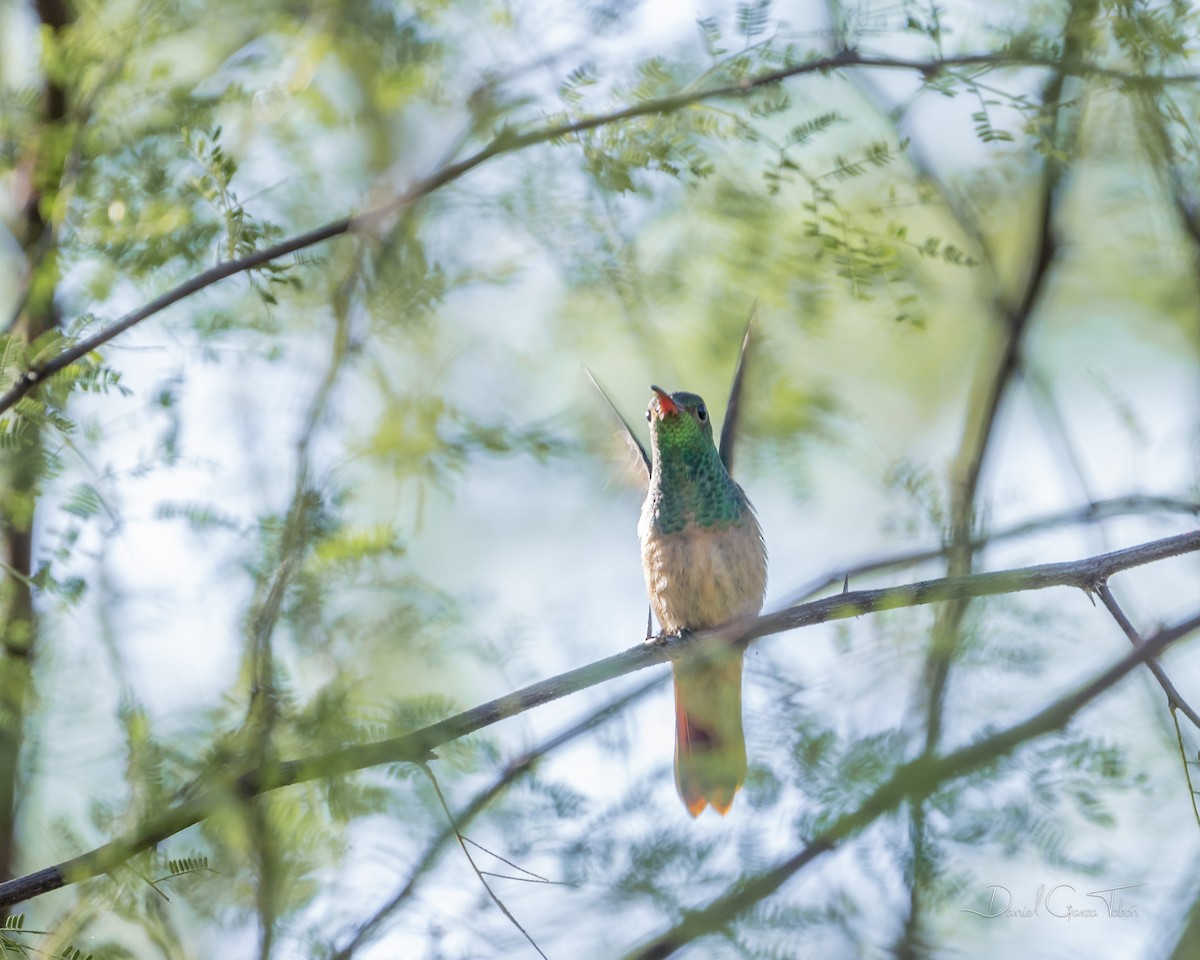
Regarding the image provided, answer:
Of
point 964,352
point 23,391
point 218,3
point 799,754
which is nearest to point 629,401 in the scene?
point 964,352

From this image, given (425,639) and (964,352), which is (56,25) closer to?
(425,639)

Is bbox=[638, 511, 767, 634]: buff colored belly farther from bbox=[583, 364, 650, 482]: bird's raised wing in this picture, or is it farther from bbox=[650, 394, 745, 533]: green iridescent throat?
bbox=[583, 364, 650, 482]: bird's raised wing

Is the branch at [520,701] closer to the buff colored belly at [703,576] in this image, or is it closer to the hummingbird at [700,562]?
the hummingbird at [700,562]

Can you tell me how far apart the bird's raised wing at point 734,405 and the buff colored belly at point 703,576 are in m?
0.28

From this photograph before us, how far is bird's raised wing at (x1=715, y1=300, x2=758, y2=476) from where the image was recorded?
13.7ft

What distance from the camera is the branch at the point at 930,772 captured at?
92.7 inches

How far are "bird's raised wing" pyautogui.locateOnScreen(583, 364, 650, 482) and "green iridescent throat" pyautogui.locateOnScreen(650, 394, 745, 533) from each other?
0.10 metres

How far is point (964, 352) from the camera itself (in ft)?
24.9

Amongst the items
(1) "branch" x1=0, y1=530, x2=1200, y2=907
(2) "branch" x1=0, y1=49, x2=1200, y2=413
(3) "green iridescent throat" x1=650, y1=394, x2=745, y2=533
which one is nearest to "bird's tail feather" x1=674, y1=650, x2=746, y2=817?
(3) "green iridescent throat" x1=650, y1=394, x2=745, y2=533

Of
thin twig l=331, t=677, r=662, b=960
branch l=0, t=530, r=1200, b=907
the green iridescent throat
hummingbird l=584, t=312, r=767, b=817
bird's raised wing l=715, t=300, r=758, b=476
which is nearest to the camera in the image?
branch l=0, t=530, r=1200, b=907

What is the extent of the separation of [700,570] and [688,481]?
40 centimetres

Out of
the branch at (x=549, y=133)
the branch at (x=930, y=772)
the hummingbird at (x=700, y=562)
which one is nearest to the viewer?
the branch at (x=930, y=772)

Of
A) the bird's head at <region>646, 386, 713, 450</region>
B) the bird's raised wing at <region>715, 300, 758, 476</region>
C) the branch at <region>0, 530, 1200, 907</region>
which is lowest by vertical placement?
the branch at <region>0, 530, 1200, 907</region>

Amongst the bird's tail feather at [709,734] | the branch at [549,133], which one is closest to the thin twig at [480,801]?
the bird's tail feather at [709,734]
